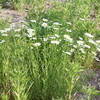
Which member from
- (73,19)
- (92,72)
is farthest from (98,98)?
(73,19)

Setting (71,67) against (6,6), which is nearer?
(71,67)

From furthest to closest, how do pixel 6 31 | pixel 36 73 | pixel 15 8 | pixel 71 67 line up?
pixel 15 8
pixel 6 31
pixel 36 73
pixel 71 67

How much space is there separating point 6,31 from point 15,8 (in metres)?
4.74

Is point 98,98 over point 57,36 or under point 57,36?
under

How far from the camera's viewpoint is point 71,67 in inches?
113

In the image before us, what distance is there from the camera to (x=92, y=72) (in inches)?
170

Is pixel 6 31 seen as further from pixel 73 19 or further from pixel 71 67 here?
pixel 73 19

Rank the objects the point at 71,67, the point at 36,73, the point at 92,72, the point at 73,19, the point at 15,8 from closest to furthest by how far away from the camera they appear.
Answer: the point at 71,67, the point at 36,73, the point at 92,72, the point at 73,19, the point at 15,8

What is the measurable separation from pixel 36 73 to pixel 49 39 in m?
0.59

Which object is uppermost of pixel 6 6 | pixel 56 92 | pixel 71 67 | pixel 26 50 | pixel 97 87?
pixel 71 67

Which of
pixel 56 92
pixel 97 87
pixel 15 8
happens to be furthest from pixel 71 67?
pixel 15 8

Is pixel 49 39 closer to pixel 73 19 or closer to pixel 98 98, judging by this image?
pixel 98 98

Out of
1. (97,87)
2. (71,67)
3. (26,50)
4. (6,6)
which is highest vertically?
(71,67)

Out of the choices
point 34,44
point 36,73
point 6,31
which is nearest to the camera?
point 36,73
